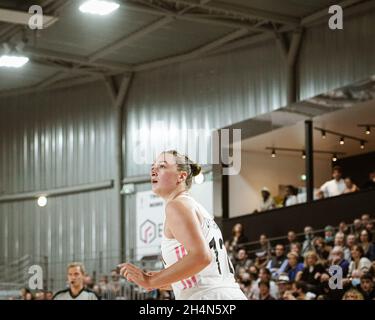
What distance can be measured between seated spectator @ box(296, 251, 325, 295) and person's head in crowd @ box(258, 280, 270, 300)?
2.53 feet

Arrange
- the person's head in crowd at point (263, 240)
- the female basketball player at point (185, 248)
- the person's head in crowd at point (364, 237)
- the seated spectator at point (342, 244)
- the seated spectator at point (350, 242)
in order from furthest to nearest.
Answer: the person's head in crowd at point (263, 240), the seated spectator at point (342, 244), the seated spectator at point (350, 242), the person's head in crowd at point (364, 237), the female basketball player at point (185, 248)

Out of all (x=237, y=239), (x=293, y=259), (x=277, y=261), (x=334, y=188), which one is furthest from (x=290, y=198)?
(x=293, y=259)

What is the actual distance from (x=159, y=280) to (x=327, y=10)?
21604 millimetres

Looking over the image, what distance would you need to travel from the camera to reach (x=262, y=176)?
28828 millimetres

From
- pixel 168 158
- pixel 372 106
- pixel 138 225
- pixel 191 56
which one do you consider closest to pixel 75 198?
pixel 138 225

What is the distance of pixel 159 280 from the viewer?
4219mm

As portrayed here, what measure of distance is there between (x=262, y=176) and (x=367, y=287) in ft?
44.5

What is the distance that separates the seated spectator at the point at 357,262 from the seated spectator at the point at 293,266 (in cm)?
163

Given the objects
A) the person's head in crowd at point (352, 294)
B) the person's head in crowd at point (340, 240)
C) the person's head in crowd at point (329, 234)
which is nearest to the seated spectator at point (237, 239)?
the person's head in crowd at point (329, 234)

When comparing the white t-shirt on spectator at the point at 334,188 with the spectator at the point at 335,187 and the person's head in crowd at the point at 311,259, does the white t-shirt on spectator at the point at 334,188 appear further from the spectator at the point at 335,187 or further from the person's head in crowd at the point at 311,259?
the person's head in crowd at the point at 311,259

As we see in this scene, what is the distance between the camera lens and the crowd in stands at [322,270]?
15992 millimetres

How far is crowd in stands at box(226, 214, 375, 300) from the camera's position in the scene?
16.0 m

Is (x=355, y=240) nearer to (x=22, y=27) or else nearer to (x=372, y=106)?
(x=372, y=106)

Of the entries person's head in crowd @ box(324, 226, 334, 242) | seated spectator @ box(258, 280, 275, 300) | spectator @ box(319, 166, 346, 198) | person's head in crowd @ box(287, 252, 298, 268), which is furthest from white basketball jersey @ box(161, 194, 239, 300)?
spectator @ box(319, 166, 346, 198)
